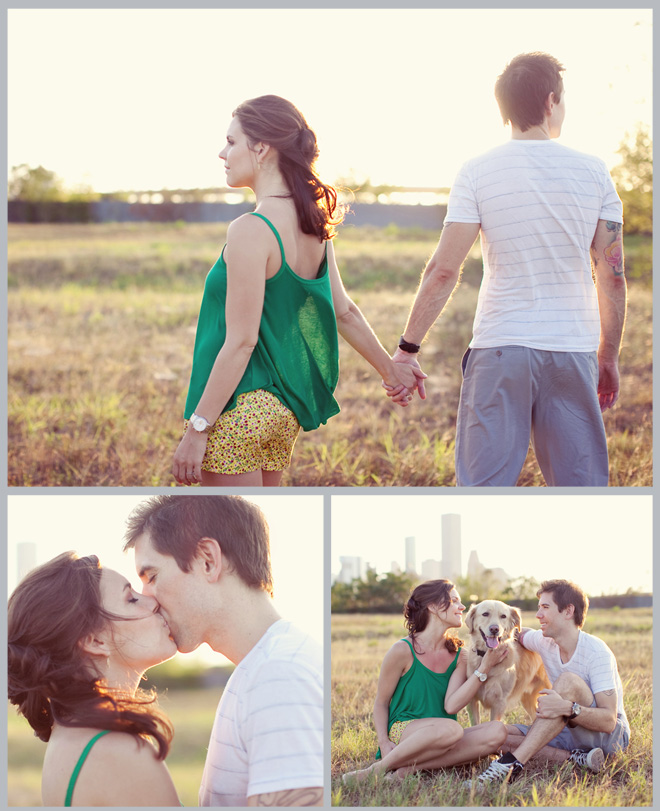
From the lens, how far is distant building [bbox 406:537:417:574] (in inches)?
149

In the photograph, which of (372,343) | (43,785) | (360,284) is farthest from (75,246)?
(43,785)

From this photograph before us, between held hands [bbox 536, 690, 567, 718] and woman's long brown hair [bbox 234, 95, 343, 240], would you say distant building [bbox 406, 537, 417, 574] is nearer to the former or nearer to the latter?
held hands [bbox 536, 690, 567, 718]

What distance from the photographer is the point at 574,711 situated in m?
3.50

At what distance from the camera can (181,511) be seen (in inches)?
112

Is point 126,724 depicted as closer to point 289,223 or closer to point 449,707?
point 449,707

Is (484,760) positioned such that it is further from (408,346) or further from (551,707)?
(408,346)

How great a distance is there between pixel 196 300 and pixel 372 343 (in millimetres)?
9175

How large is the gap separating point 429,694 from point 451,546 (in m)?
0.67

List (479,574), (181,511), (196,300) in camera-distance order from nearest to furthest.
A: (181,511) < (479,574) < (196,300)

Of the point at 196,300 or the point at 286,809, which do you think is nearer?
the point at 286,809

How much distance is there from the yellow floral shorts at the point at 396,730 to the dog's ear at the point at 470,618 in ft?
1.61

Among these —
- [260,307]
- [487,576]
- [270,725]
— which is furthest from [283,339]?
[487,576]

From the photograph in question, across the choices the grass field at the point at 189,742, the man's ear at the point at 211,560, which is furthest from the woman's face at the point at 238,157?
the grass field at the point at 189,742

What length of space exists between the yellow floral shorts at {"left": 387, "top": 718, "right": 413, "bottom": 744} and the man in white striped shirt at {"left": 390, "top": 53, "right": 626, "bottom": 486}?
44.4 inches
